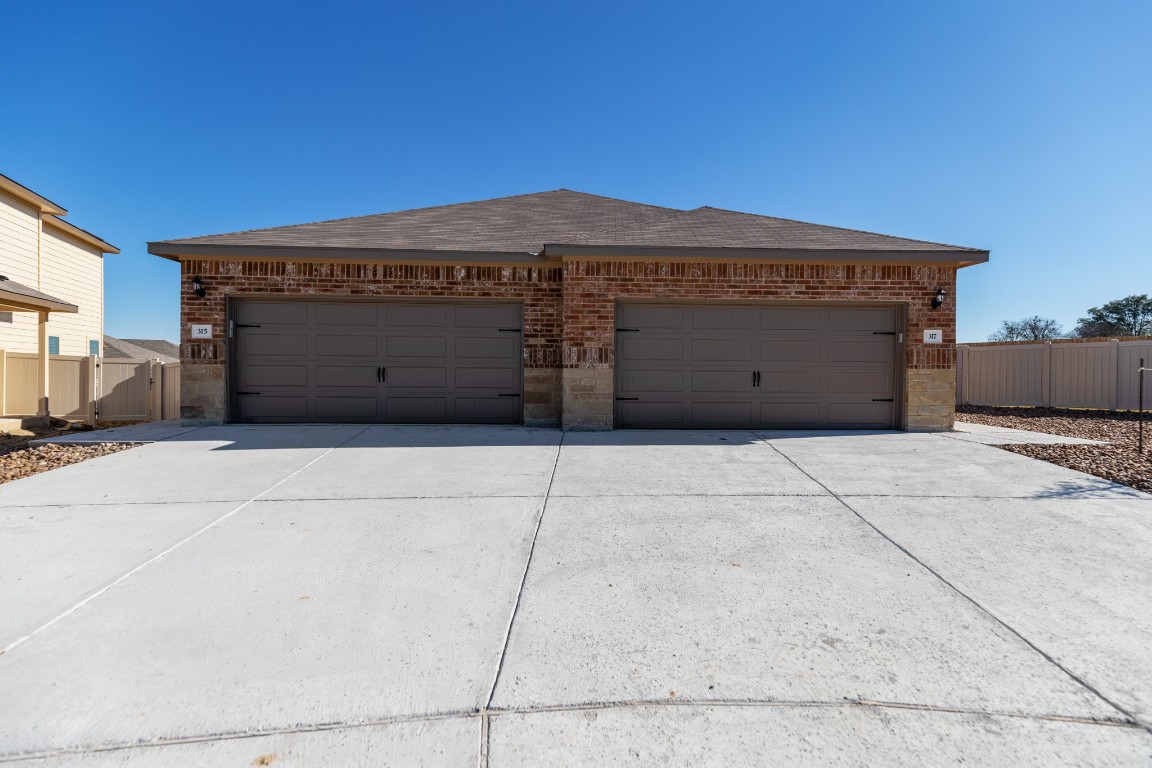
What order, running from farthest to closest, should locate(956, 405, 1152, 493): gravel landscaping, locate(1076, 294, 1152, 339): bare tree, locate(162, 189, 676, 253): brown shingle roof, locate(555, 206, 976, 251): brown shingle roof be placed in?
1. locate(1076, 294, 1152, 339): bare tree
2. locate(162, 189, 676, 253): brown shingle roof
3. locate(555, 206, 976, 251): brown shingle roof
4. locate(956, 405, 1152, 493): gravel landscaping

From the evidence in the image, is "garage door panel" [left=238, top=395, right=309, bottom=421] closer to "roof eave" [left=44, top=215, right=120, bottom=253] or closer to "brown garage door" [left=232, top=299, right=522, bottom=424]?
"brown garage door" [left=232, top=299, right=522, bottom=424]

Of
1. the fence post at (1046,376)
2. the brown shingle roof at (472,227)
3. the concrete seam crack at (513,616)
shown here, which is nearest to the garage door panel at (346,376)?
the brown shingle roof at (472,227)

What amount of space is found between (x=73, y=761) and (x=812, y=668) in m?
2.67

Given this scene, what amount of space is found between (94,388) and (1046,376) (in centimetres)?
2050

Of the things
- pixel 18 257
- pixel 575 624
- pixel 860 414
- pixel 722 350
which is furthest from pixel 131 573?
pixel 18 257

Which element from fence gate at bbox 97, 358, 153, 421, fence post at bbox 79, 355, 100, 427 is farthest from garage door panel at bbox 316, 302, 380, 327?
fence post at bbox 79, 355, 100, 427

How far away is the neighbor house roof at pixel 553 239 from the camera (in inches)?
325

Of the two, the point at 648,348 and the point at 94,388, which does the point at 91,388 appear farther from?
the point at 648,348

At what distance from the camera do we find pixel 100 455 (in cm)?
659

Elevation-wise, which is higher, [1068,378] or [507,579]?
[1068,378]

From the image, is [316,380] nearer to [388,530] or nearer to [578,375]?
[578,375]

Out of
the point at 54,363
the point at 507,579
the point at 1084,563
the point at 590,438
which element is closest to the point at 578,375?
the point at 590,438

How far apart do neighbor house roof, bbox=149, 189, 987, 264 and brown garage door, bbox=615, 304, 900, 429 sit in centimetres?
96

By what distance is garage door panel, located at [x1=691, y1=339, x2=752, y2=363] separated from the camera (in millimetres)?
8695
